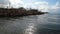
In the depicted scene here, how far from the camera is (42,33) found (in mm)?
27281

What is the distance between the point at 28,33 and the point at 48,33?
3600mm

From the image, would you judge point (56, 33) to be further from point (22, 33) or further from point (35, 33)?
point (22, 33)

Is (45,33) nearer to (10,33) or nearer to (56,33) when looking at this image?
(56,33)

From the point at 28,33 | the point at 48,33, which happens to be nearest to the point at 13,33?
the point at 28,33

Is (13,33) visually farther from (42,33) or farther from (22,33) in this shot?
(42,33)

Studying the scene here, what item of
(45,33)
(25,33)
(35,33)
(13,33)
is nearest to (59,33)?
(45,33)

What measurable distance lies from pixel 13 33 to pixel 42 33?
5.08m

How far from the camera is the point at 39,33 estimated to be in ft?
89.3

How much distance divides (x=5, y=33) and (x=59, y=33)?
9.67 meters

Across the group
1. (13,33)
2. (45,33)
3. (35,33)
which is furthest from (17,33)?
(45,33)

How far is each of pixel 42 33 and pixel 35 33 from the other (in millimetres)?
1236

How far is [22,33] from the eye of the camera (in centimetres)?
2712

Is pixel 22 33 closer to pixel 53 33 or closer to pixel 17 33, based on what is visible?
pixel 17 33

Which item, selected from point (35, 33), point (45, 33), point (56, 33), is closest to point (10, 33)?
point (35, 33)
